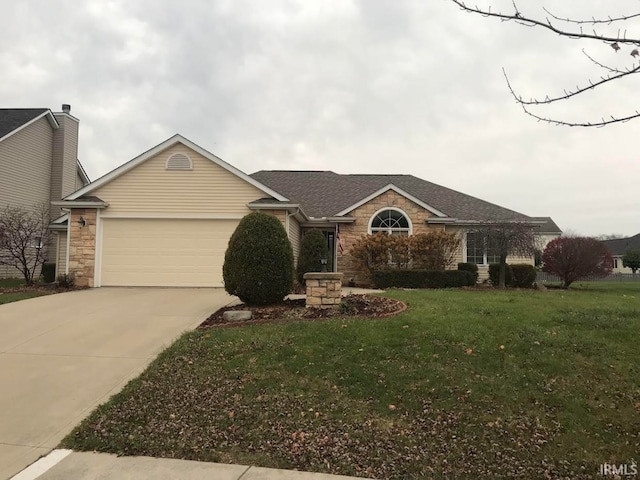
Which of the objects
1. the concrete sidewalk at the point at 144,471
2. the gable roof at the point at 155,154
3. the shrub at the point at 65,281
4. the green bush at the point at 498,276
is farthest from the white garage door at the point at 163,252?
the concrete sidewalk at the point at 144,471

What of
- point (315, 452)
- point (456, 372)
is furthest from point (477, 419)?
point (315, 452)

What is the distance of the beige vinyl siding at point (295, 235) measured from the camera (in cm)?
1559

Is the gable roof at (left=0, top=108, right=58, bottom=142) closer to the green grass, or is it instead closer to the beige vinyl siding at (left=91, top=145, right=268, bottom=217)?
the beige vinyl siding at (left=91, top=145, right=268, bottom=217)

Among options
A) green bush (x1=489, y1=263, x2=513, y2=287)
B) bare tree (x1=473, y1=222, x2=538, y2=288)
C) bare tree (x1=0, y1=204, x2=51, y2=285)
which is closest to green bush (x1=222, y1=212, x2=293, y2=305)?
bare tree (x1=473, y1=222, x2=538, y2=288)

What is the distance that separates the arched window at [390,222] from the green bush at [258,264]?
8.13 metres

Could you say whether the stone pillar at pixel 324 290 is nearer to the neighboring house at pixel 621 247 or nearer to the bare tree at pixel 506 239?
Answer: the bare tree at pixel 506 239

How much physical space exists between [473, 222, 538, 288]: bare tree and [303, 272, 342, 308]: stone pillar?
853 cm

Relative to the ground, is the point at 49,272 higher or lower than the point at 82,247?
→ lower

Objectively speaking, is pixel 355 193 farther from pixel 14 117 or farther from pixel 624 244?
pixel 624 244

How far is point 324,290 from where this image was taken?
348 inches

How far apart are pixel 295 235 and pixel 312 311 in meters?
8.31

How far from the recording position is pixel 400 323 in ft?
23.9

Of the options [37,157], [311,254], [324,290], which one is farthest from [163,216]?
[37,157]

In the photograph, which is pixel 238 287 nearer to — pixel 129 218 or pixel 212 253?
pixel 212 253
